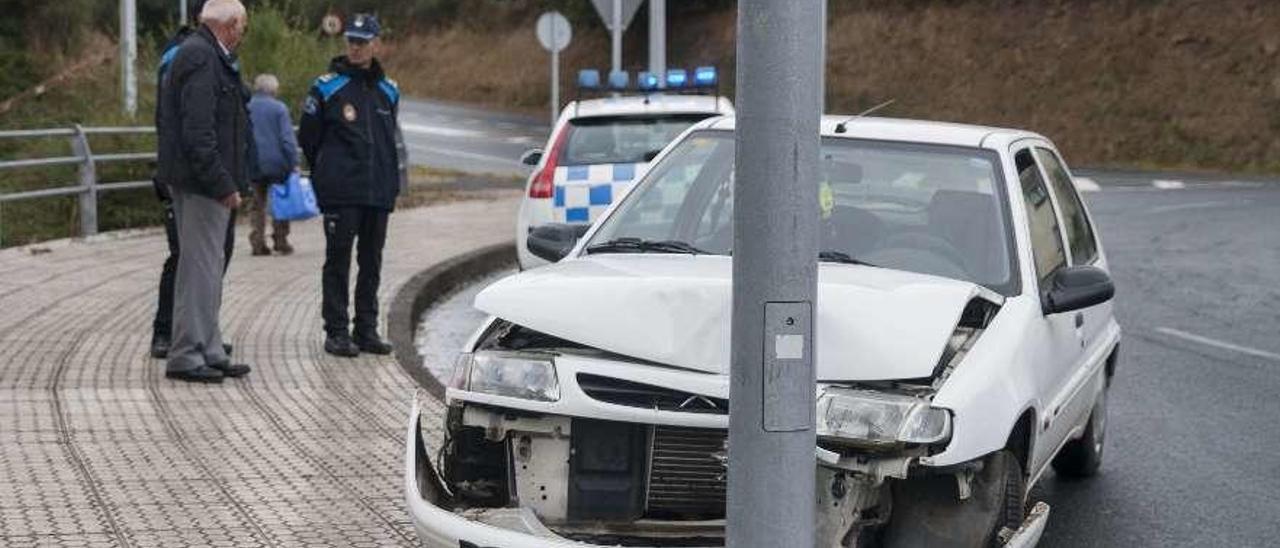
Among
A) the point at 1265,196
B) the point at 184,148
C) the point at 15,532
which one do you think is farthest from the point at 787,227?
the point at 1265,196

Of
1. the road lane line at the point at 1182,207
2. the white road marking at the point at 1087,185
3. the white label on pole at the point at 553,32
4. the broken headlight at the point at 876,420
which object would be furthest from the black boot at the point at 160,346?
the white road marking at the point at 1087,185

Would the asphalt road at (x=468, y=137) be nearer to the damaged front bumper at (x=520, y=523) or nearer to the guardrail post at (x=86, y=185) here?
the guardrail post at (x=86, y=185)

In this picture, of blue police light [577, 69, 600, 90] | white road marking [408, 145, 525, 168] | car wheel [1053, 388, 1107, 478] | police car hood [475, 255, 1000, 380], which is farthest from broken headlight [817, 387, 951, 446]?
white road marking [408, 145, 525, 168]

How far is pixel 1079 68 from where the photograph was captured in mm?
44188

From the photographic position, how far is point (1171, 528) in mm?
6844

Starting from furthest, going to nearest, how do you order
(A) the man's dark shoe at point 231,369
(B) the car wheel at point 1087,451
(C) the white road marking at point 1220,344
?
(C) the white road marking at point 1220,344 < (A) the man's dark shoe at point 231,369 < (B) the car wheel at point 1087,451

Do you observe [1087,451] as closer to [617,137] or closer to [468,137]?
[617,137]

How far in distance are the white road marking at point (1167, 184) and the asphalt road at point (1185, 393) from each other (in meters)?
7.70

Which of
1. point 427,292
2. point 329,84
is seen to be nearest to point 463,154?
point 427,292

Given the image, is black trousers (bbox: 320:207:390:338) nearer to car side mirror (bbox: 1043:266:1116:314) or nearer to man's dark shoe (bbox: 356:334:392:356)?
man's dark shoe (bbox: 356:334:392:356)

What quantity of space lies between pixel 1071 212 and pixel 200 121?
159 inches

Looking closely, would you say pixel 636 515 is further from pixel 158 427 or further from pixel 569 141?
pixel 569 141

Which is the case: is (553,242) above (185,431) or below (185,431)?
above

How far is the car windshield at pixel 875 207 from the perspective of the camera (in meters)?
6.20
